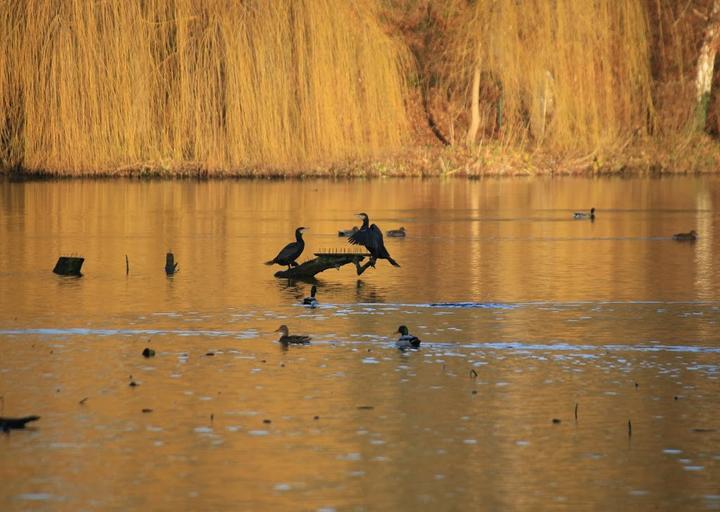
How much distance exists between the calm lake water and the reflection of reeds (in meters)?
16.2

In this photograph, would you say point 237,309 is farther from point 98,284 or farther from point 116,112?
point 116,112

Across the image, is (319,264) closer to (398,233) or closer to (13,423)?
(398,233)

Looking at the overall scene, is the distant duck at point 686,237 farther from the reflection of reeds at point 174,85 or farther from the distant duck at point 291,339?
the reflection of reeds at point 174,85

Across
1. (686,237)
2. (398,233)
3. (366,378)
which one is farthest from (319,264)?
(686,237)

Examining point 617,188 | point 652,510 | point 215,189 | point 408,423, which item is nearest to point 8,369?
point 408,423

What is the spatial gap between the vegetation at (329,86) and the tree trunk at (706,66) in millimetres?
75

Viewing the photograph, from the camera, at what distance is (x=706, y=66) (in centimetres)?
4678

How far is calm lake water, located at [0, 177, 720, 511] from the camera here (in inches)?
330

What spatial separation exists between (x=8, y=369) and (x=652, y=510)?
552 centimetres

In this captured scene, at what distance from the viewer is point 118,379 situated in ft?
37.0

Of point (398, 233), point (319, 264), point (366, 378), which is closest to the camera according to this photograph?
point (366, 378)

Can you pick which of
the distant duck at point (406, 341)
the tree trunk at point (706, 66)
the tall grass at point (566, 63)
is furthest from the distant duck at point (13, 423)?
the tree trunk at point (706, 66)

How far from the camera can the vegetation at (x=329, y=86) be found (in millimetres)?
39156

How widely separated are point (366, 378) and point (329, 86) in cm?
2996
